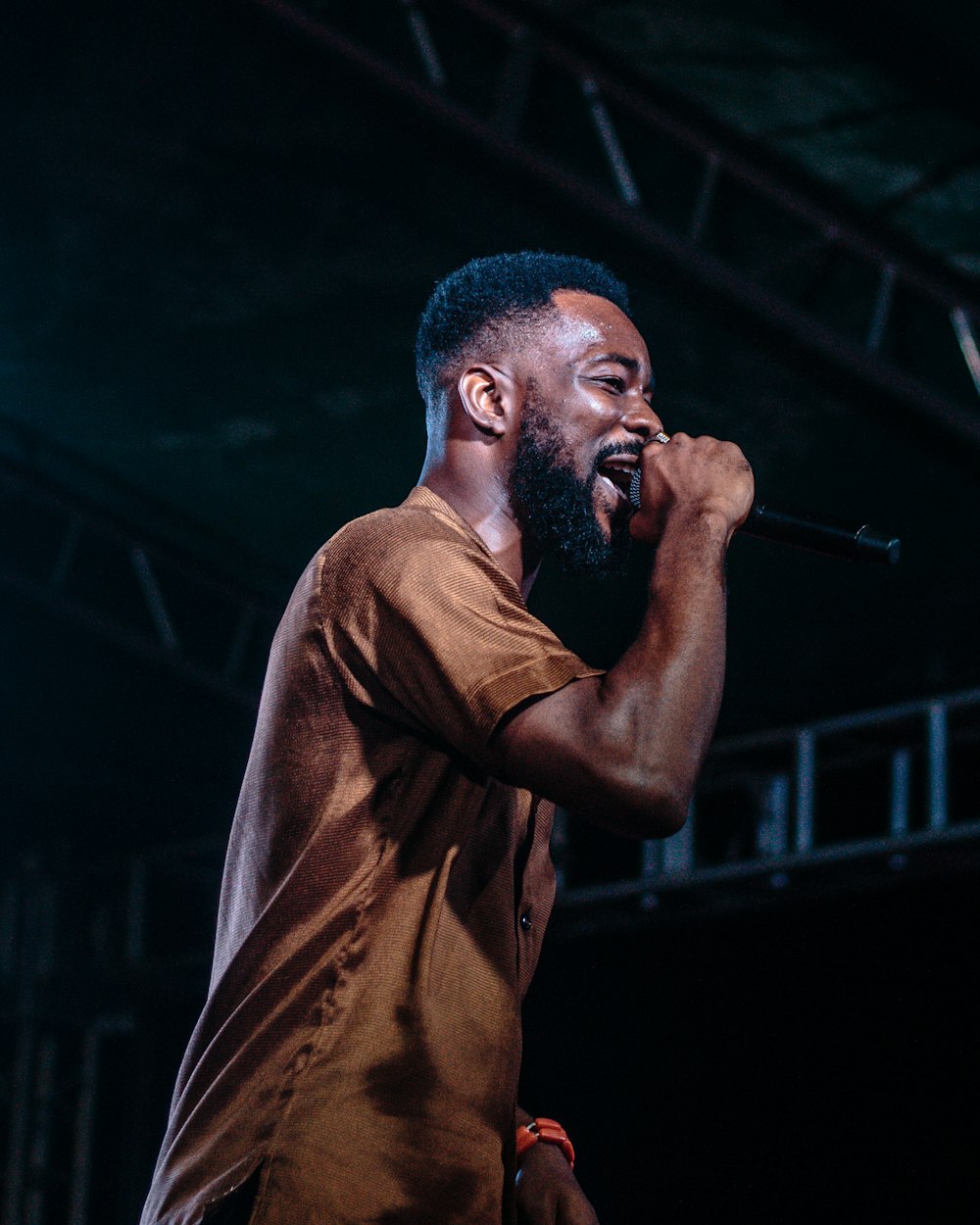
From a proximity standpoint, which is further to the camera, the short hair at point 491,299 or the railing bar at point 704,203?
the railing bar at point 704,203

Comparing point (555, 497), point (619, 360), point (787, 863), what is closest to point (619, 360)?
point (619, 360)

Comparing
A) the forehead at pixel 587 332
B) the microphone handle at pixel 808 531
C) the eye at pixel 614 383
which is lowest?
the microphone handle at pixel 808 531

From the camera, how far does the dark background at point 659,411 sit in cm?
495

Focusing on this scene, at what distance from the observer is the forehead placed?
1.79m

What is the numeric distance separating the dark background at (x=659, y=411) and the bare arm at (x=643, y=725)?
11.1 feet

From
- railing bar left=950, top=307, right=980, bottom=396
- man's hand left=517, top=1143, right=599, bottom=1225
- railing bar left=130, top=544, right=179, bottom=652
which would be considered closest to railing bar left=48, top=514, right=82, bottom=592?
railing bar left=130, top=544, right=179, bottom=652

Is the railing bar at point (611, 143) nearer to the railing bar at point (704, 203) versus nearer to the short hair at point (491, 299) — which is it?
the railing bar at point (704, 203)

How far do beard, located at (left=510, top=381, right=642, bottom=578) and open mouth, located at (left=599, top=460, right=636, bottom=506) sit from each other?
0.01m

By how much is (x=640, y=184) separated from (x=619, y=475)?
3215 mm

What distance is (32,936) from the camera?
30.2 feet

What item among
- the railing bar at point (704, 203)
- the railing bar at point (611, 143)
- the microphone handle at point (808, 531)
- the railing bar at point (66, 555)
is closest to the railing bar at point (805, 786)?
the railing bar at point (704, 203)

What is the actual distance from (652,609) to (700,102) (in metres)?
4.32

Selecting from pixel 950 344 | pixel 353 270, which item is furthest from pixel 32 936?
pixel 950 344

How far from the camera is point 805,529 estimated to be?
5.69 ft
